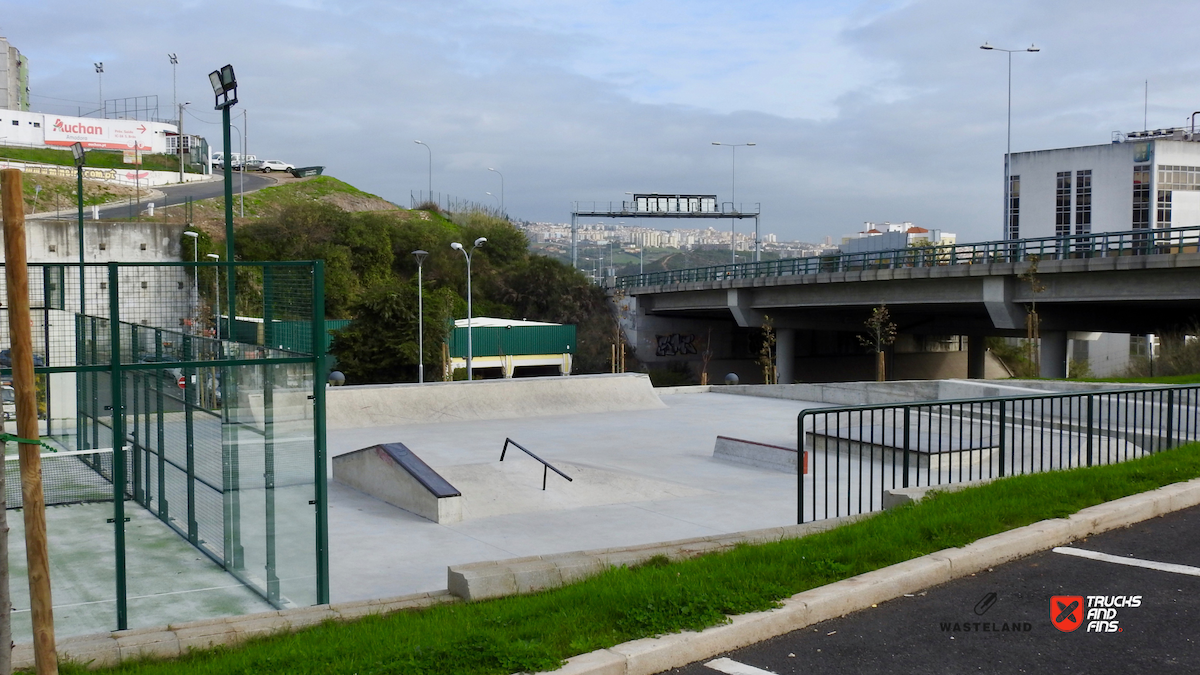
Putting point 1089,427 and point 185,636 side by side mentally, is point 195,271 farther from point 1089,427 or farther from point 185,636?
point 1089,427

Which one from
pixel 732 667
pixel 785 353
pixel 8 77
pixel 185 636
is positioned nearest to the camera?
pixel 732 667

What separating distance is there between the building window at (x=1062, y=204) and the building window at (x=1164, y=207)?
299 inches

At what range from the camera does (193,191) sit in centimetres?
8456

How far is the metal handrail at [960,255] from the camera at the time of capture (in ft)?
115

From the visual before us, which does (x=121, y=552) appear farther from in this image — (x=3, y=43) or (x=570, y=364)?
(x=3, y=43)

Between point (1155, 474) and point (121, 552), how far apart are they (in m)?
9.56

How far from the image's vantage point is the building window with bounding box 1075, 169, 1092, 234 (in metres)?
91.6

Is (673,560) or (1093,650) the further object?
(673,560)

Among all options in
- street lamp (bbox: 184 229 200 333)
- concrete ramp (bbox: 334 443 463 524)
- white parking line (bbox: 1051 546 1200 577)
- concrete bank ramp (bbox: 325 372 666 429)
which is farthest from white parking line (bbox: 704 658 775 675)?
concrete bank ramp (bbox: 325 372 666 429)

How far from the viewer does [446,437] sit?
63.2 feet

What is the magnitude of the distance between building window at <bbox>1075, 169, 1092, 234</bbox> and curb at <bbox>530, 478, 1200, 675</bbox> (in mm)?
92848

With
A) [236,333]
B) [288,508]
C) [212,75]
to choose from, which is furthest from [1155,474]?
[212,75]

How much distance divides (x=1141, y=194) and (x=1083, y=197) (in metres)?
5.10

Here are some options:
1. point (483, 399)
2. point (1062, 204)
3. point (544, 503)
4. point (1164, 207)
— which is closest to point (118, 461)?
point (544, 503)
